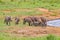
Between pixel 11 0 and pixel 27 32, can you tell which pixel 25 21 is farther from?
pixel 11 0

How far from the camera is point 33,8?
23062 millimetres

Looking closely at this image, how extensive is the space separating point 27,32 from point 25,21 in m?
2.78

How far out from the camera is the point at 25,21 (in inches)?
606

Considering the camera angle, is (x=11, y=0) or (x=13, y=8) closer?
(x=13, y=8)

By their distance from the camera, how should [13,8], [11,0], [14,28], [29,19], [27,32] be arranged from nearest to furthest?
[27,32], [14,28], [29,19], [13,8], [11,0]

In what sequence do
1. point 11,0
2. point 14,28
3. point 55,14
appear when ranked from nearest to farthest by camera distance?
point 14,28
point 55,14
point 11,0

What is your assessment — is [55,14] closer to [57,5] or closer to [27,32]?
[57,5]

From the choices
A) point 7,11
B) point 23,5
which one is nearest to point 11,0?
point 23,5

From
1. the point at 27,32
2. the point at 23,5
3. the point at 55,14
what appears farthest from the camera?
the point at 23,5

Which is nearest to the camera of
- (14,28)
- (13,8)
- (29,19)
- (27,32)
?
(27,32)

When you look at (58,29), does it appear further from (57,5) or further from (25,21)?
(57,5)

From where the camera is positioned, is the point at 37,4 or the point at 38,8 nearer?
the point at 38,8

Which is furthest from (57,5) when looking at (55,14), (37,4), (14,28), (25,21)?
(14,28)

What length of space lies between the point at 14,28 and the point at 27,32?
1.01 m
